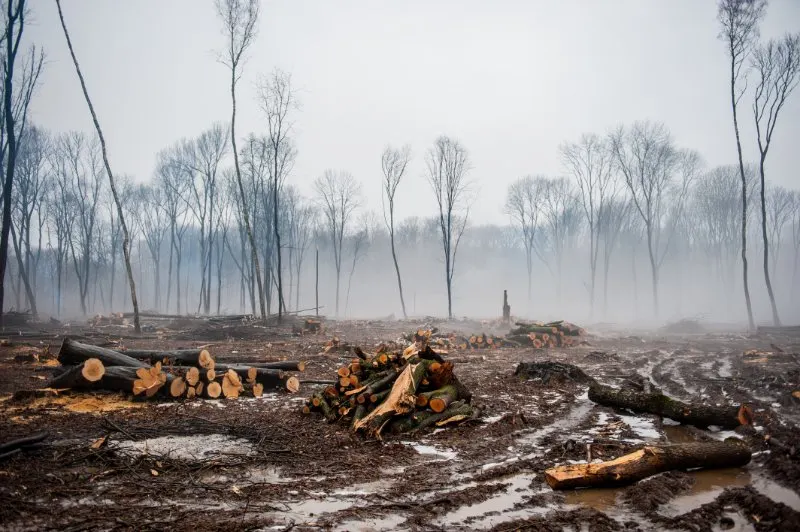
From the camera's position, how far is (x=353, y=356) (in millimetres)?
14547

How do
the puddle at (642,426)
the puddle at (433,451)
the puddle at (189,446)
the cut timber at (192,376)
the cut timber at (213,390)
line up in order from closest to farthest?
the puddle at (189,446) → the puddle at (433,451) → the puddle at (642,426) → the cut timber at (192,376) → the cut timber at (213,390)

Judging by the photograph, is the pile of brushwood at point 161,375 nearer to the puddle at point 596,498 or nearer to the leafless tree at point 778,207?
the puddle at point 596,498

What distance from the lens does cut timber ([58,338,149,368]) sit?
830 centimetres

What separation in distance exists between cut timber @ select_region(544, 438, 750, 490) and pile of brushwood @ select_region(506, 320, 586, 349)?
48.1 ft

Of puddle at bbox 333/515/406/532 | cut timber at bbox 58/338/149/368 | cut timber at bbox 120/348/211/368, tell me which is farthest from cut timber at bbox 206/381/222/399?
Result: puddle at bbox 333/515/406/532

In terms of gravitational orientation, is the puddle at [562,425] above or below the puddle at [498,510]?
below

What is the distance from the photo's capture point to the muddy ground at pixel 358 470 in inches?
140

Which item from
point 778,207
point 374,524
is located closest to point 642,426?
point 374,524

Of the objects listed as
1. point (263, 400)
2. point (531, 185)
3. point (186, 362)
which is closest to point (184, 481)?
point (263, 400)

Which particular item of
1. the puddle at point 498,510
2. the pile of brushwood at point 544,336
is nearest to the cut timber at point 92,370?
the puddle at point 498,510

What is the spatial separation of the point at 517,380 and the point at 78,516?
8.81m

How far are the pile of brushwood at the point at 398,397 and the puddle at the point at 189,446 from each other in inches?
63.9

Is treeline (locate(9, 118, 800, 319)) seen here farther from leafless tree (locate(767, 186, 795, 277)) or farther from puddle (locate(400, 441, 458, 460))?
puddle (locate(400, 441, 458, 460))

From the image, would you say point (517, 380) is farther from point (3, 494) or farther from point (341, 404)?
point (3, 494)
